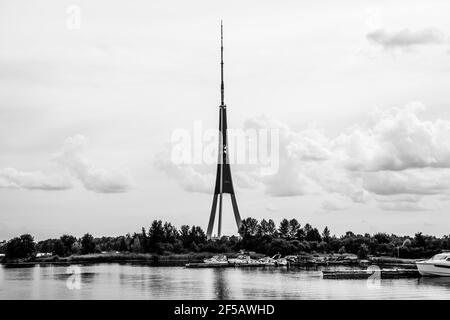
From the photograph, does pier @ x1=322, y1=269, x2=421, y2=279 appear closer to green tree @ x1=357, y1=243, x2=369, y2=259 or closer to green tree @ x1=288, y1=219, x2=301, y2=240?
green tree @ x1=357, y1=243, x2=369, y2=259

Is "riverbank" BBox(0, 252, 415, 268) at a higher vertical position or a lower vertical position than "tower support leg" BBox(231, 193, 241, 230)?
lower

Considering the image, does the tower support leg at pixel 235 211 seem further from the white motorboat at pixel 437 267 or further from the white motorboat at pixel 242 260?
the white motorboat at pixel 437 267

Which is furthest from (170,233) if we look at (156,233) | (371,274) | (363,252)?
(371,274)

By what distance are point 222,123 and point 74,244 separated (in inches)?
1523

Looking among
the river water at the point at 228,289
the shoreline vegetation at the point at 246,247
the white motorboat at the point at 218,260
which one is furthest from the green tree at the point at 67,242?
the river water at the point at 228,289

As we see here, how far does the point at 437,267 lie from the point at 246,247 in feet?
165

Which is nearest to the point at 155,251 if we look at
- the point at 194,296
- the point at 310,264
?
the point at 310,264

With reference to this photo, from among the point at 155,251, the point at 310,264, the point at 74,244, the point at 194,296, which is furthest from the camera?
the point at 74,244

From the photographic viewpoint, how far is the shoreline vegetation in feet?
300

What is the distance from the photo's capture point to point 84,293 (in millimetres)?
43688

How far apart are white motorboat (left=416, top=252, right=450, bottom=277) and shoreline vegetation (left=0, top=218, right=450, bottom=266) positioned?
28.2m

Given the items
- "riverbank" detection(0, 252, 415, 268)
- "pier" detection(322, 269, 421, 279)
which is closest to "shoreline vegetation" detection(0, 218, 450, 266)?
"riverbank" detection(0, 252, 415, 268)

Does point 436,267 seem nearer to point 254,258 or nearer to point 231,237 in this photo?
point 254,258
